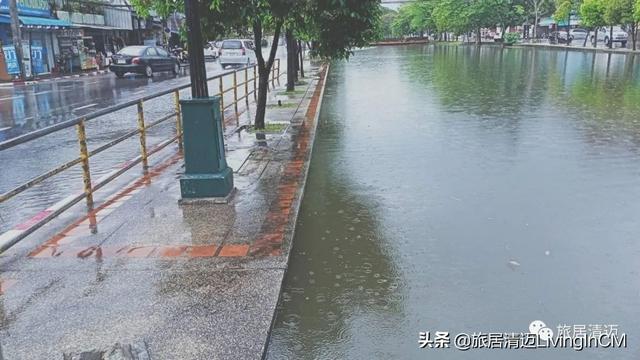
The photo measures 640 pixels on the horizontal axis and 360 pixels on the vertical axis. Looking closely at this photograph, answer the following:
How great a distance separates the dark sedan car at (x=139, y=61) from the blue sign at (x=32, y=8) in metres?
5.07

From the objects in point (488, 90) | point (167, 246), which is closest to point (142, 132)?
point (167, 246)

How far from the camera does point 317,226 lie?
6.31 meters

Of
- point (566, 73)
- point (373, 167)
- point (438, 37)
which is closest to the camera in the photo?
point (373, 167)

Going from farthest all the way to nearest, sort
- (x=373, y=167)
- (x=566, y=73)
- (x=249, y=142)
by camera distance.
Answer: (x=566, y=73) < (x=249, y=142) < (x=373, y=167)

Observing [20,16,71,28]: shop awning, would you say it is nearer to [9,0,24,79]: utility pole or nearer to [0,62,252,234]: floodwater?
[9,0,24,79]: utility pole

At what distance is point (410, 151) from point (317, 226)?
4032mm

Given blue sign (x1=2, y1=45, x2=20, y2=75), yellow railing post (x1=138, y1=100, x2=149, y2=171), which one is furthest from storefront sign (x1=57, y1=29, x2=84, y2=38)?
yellow railing post (x1=138, y1=100, x2=149, y2=171)

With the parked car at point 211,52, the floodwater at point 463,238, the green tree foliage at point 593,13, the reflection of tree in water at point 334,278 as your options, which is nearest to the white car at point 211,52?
the parked car at point 211,52

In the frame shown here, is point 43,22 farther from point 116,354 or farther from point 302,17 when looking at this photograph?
point 116,354

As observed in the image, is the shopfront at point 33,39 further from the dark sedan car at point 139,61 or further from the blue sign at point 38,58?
the dark sedan car at point 139,61

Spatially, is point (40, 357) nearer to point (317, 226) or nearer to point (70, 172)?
point (317, 226)

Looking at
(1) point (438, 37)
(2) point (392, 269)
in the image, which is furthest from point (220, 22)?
(1) point (438, 37)

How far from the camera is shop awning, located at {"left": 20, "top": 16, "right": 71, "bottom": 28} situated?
2764 cm

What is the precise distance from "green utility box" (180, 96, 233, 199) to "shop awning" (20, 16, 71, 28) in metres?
24.6
